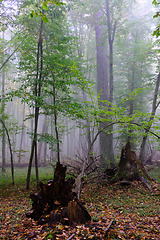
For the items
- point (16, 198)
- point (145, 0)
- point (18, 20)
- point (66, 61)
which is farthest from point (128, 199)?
point (145, 0)

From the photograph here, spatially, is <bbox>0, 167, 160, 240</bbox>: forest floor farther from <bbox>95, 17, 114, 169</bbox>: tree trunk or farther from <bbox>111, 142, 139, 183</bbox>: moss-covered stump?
<bbox>95, 17, 114, 169</bbox>: tree trunk

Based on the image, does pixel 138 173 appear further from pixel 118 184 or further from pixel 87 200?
pixel 87 200

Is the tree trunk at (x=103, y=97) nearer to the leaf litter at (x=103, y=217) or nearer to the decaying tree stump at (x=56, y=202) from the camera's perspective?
the leaf litter at (x=103, y=217)

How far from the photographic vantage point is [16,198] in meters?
7.84

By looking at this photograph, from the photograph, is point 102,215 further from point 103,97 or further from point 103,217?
point 103,97

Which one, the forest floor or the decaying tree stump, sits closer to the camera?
the forest floor

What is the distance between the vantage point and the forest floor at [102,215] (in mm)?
3477

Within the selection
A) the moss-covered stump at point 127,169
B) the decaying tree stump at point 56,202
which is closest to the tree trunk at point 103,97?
the moss-covered stump at point 127,169

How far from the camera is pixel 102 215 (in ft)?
15.0

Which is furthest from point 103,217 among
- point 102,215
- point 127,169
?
point 127,169

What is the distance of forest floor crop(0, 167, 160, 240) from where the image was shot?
348cm

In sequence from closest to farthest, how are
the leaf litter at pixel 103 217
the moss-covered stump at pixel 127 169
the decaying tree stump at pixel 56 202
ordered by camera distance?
the leaf litter at pixel 103 217, the decaying tree stump at pixel 56 202, the moss-covered stump at pixel 127 169

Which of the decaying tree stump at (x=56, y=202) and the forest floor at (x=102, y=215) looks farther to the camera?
the decaying tree stump at (x=56, y=202)

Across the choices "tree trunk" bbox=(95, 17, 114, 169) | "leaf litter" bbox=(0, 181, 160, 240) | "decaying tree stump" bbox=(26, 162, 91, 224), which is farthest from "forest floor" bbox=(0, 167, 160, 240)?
"tree trunk" bbox=(95, 17, 114, 169)
